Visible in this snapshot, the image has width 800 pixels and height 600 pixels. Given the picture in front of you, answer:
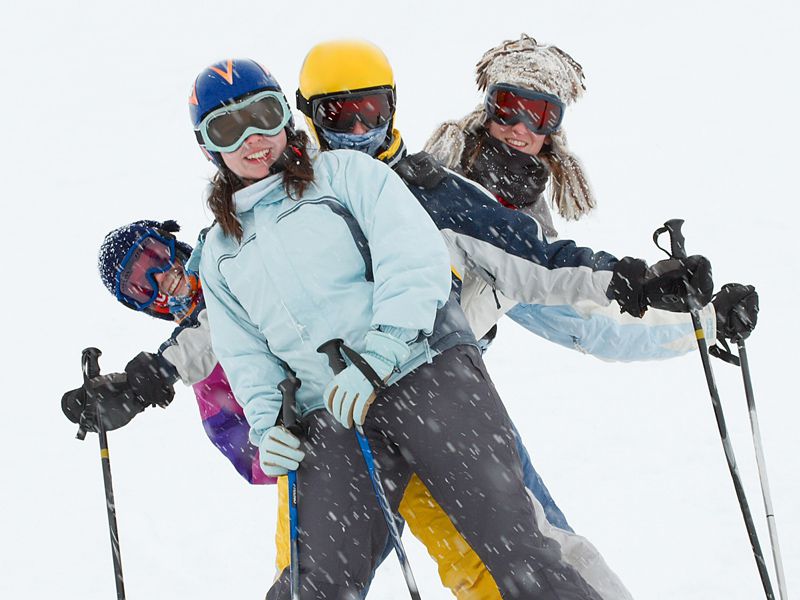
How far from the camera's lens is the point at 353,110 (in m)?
3.47

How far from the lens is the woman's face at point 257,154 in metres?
2.94

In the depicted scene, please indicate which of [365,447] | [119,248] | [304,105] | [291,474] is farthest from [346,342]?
[119,248]

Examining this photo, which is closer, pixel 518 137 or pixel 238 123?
pixel 238 123

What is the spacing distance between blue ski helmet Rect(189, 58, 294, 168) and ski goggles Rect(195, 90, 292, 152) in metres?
0.02

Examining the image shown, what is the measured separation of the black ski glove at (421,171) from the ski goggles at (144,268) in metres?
1.21

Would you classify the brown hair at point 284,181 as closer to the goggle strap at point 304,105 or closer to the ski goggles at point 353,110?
the ski goggles at point 353,110

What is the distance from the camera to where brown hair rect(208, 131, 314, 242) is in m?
2.89

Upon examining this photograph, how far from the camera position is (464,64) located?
59.2ft

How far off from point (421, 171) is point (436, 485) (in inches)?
44.5

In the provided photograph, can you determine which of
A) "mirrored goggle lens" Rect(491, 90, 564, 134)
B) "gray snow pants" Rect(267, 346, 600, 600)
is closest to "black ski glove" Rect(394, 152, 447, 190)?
"mirrored goggle lens" Rect(491, 90, 564, 134)

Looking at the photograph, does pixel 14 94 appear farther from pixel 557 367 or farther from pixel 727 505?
pixel 727 505

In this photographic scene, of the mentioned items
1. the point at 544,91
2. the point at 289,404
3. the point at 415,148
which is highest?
the point at 415,148

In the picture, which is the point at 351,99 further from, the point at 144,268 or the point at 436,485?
the point at 436,485

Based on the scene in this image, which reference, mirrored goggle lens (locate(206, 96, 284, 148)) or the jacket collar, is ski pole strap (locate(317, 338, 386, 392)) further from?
mirrored goggle lens (locate(206, 96, 284, 148))
